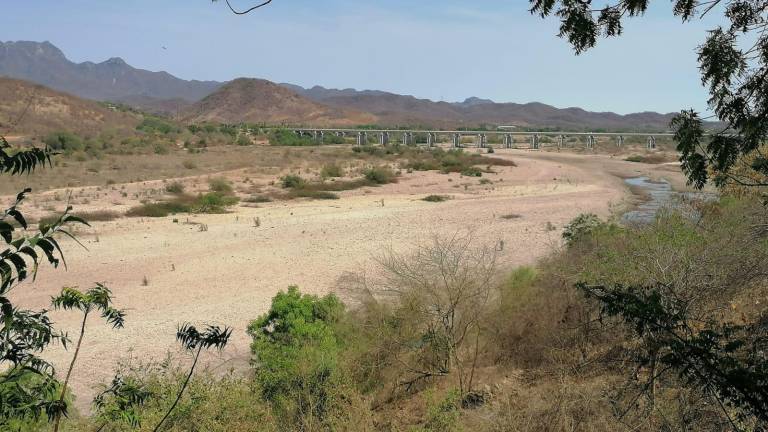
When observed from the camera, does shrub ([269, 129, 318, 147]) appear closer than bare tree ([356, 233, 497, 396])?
No

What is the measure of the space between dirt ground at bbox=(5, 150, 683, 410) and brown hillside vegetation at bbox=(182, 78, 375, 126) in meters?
130

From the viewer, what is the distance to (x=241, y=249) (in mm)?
21844

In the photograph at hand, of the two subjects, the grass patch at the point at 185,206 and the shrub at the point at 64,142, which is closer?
the grass patch at the point at 185,206

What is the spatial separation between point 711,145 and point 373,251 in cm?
1595

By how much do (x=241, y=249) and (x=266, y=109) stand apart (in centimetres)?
16701

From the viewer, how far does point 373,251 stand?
20938mm

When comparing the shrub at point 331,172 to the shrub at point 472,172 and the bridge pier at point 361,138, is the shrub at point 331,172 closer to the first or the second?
the shrub at point 472,172

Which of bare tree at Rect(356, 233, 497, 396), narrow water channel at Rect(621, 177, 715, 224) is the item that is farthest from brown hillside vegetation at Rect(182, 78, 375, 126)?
bare tree at Rect(356, 233, 497, 396)

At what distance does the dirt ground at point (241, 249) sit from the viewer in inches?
526

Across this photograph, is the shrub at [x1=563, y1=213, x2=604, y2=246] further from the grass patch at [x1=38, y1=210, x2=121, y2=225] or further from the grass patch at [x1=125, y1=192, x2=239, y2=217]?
the grass patch at [x1=38, y1=210, x2=121, y2=225]

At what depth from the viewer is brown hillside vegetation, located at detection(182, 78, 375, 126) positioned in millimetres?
171000

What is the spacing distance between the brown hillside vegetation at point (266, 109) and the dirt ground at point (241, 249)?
426ft

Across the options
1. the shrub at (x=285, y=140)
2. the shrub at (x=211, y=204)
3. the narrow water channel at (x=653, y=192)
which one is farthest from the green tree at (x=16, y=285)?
the shrub at (x=285, y=140)

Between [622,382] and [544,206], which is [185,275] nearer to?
[622,382]
